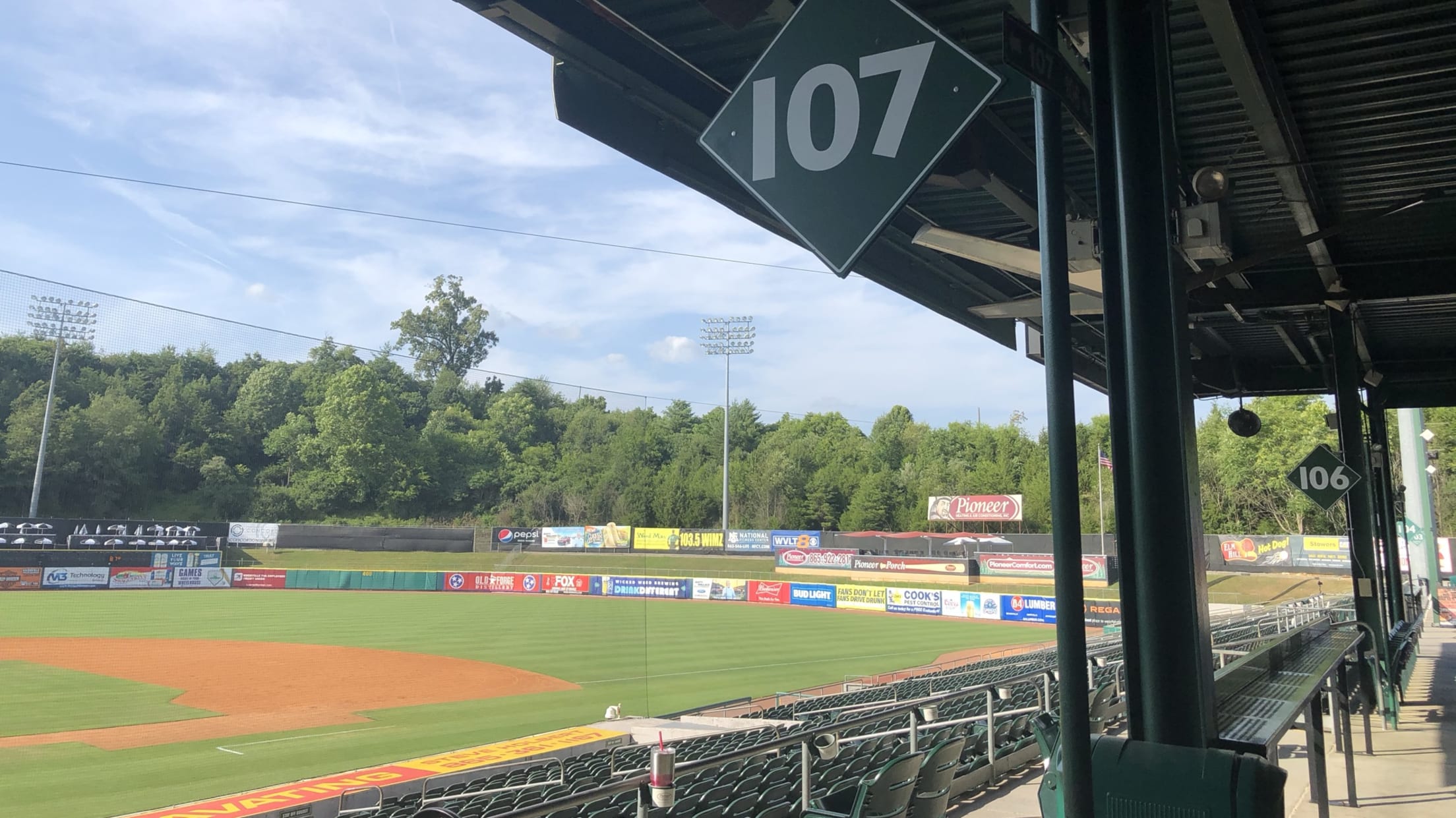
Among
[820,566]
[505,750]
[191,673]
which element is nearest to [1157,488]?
[505,750]

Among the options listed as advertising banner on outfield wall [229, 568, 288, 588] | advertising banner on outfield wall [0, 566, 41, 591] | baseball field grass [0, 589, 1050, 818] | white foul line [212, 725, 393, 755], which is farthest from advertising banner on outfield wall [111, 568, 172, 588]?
white foul line [212, 725, 393, 755]

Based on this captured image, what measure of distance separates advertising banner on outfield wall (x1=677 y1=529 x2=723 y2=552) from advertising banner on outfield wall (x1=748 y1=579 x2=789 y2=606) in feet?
25.7

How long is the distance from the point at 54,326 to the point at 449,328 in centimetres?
6578

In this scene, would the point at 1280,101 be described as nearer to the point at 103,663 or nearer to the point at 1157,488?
→ the point at 1157,488

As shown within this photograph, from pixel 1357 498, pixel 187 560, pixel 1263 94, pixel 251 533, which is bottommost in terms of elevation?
pixel 187 560

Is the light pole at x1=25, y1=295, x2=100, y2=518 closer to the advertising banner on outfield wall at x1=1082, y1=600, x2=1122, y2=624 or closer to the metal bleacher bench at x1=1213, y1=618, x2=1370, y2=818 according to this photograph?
the metal bleacher bench at x1=1213, y1=618, x2=1370, y2=818

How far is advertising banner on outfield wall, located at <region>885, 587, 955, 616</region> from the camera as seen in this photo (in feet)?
126

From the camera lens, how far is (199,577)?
131 feet

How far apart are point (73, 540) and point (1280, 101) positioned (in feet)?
115

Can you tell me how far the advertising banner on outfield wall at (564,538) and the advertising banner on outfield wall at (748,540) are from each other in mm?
12921

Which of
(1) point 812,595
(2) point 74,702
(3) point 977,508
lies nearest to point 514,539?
(1) point 812,595

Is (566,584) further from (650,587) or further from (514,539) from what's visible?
(650,587)

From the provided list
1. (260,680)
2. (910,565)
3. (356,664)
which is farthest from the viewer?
(910,565)

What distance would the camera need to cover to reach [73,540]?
29.3 meters
